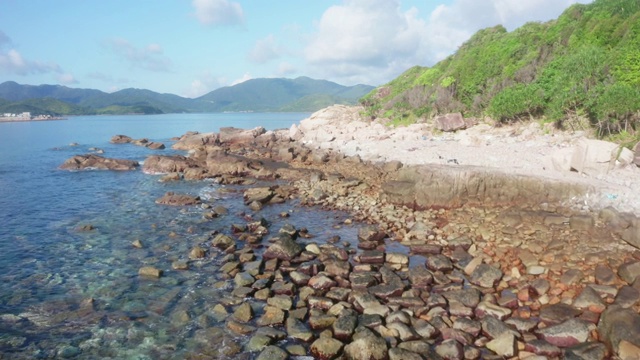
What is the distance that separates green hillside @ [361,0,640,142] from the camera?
27181mm

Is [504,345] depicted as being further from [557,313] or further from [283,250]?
[283,250]

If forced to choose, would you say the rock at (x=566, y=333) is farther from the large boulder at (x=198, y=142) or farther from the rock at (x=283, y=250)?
the large boulder at (x=198, y=142)

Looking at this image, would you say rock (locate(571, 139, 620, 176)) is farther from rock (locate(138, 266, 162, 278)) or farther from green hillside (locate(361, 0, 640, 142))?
rock (locate(138, 266, 162, 278))

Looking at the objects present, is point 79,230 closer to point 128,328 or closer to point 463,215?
point 128,328

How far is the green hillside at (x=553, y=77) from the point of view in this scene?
89.2 feet

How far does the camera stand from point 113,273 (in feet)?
A: 47.8

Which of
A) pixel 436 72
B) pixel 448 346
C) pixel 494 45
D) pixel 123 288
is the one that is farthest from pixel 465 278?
pixel 436 72

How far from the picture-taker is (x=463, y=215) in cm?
1911

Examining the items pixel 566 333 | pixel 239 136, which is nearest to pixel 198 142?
pixel 239 136

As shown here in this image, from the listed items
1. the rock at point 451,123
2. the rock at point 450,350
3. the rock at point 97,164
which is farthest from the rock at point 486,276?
the rock at point 97,164

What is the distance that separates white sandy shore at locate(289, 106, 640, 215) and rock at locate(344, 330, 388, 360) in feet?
43.0

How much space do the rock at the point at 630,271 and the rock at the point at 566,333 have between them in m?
3.24

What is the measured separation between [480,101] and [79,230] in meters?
41.8

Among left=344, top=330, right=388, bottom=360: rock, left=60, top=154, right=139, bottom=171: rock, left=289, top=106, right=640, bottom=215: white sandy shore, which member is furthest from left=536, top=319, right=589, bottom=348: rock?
left=60, top=154, right=139, bottom=171: rock
